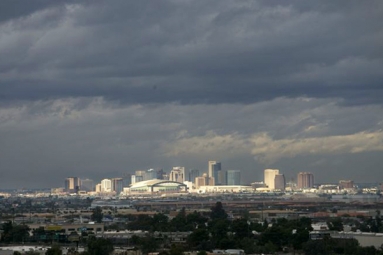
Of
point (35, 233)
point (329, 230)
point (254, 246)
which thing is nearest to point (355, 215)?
point (329, 230)

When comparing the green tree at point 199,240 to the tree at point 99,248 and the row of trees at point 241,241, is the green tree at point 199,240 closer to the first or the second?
the row of trees at point 241,241

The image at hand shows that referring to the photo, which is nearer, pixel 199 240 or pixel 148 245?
pixel 148 245

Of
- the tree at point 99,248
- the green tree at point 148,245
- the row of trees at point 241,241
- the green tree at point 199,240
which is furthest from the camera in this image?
the green tree at point 199,240

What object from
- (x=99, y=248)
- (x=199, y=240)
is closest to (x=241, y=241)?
(x=199, y=240)

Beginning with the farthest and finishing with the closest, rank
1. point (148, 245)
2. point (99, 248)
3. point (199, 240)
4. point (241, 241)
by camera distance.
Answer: point (199, 240), point (241, 241), point (148, 245), point (99, 248)

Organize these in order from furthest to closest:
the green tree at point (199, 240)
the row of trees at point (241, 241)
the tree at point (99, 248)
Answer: the green tree at point (199, 240) → the row of trees at point (241, 241) → the tree at point (99, 248)

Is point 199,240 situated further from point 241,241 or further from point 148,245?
point 148,245

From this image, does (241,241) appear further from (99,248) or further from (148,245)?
(99,248)

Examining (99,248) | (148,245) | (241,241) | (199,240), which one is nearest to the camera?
(99,248)

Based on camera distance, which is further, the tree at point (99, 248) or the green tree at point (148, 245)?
the green tree at point (148, 245)

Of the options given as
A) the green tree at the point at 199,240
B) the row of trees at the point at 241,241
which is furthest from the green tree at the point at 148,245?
the green tree at the point at 199,240

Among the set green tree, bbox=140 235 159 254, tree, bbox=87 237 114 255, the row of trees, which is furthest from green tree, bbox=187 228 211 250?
tree, bbox=87 237 114 255

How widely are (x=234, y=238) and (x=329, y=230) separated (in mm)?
12894

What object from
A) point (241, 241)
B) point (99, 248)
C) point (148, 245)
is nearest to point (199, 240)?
point (241, 241)
